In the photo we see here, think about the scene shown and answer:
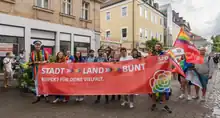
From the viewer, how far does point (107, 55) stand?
22.9 ft

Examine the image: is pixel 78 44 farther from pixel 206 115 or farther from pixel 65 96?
pixel 206 115

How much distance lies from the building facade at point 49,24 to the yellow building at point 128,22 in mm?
7286

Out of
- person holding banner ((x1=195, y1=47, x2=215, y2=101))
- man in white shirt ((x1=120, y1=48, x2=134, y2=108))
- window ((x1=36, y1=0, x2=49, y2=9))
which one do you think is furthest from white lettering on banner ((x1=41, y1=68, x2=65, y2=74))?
window ((x1=36, y1=0, x2=49, y2=9))

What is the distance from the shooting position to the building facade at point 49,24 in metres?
12.1

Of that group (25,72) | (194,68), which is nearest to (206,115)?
(194,68)

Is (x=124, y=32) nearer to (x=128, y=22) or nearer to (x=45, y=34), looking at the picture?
(x=128, y=22)

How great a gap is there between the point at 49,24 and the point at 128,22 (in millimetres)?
17278

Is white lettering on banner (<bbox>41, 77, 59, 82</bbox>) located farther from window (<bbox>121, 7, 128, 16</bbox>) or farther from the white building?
window (<bbox>121, 7, 128, 16</bbox>)

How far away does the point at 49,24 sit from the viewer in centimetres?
1465

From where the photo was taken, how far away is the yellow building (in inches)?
1149

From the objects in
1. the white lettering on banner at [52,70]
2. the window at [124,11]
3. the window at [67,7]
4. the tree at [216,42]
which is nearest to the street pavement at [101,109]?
the white lettering on banner at [52,70]

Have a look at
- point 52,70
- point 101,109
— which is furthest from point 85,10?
point 101,109

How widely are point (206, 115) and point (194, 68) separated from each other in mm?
2071

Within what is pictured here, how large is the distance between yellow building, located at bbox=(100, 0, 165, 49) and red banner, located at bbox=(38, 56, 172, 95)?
64.6 ft
